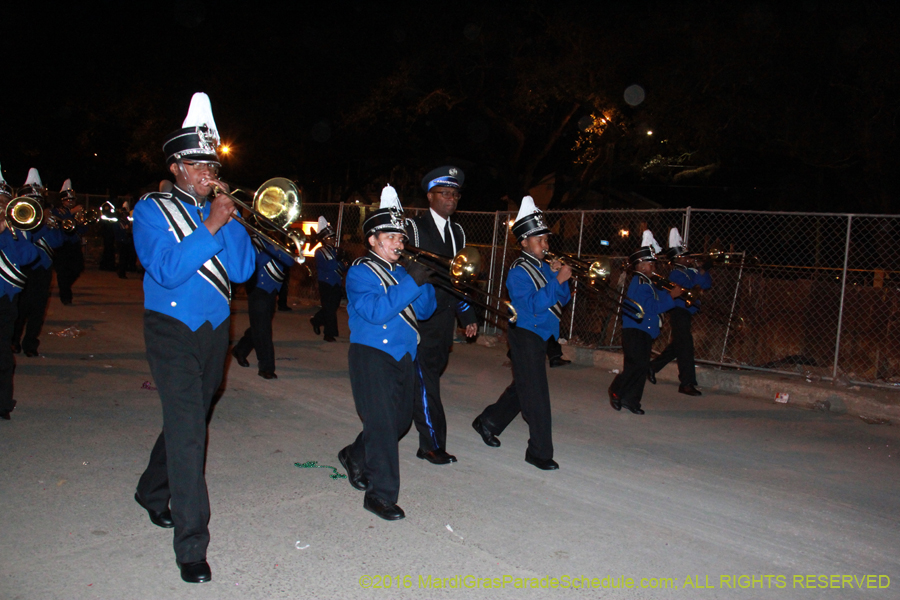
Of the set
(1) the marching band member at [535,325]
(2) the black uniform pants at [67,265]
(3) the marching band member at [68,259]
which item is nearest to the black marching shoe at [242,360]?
(1) the marching band member at [535,325]

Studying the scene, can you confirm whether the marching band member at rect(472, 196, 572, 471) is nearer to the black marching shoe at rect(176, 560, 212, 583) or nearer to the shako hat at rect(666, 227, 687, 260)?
the black marching shoe at rect(176, 560, 212, 583)

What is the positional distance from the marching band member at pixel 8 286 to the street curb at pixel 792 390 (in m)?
7.76

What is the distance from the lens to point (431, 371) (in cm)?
566

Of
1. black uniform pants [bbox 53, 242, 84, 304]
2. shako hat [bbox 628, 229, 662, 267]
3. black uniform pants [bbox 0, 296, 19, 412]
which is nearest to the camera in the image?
black uniform pants [bbox 0, 296, 19, 412]

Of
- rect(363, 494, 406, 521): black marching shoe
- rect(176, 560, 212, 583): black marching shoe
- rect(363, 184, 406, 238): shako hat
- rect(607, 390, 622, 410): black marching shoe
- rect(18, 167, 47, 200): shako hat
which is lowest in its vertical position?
rect(176, 560, 212, 583): black marching shoe

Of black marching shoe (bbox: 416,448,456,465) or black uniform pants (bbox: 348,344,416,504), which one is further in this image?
black marching shoe (bbox: 416,448,456,465)

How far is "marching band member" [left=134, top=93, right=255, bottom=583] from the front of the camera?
11.7 feet

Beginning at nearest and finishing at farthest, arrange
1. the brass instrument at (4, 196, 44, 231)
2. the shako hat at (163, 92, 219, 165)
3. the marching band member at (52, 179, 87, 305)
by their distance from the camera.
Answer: the shako hat at (163, 92, 219, 165) < the brass instrument at (4, 196, 44, 231) < the marching band member at (52, 179, 87, 305)

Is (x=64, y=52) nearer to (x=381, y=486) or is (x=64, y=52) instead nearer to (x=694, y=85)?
(x=694, y=85)

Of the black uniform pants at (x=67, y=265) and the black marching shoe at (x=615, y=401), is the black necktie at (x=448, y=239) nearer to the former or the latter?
the black marching shoe at (x=615, y=401)

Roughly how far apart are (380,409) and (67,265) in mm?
11976

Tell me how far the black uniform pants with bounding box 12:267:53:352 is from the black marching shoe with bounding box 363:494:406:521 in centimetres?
662

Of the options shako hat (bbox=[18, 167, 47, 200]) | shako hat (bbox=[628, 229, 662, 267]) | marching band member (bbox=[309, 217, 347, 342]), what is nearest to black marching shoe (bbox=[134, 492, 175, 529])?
shako hat (bbox=[628, 229, 662, 267])

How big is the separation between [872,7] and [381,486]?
15.3 m
